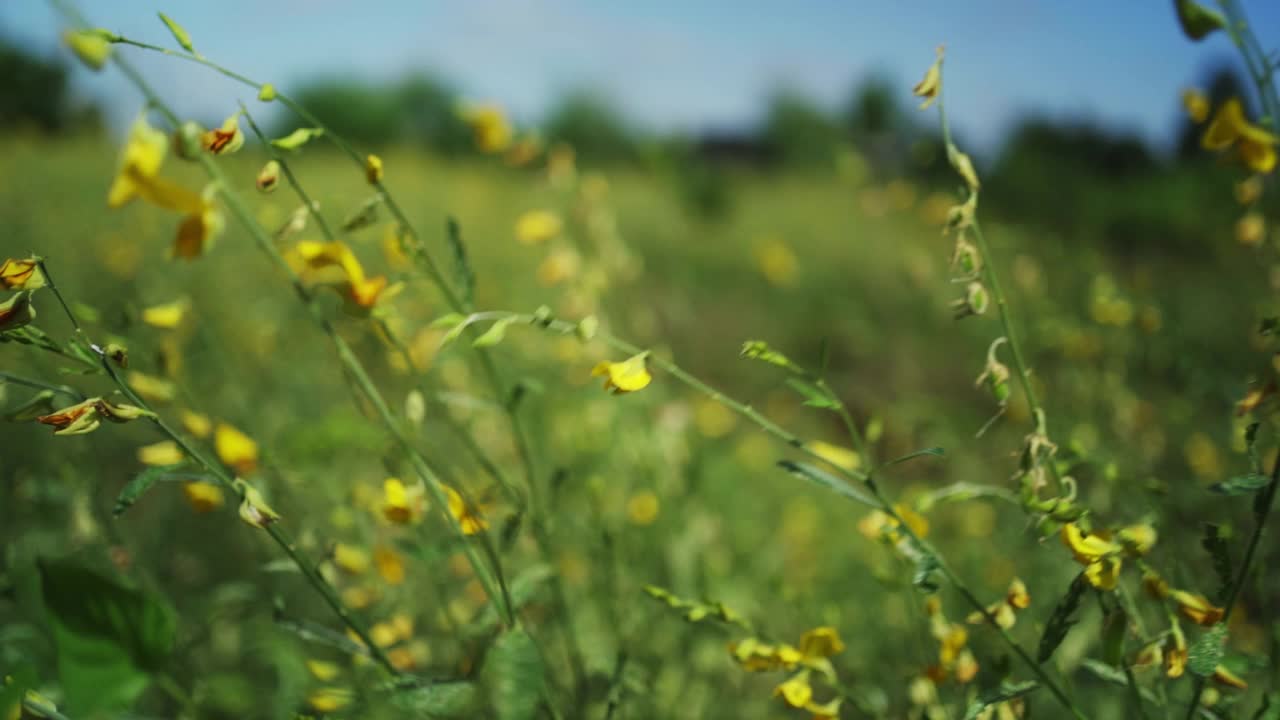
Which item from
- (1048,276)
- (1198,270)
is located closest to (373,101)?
(1198,270)

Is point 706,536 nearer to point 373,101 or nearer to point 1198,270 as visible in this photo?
point 1198,270

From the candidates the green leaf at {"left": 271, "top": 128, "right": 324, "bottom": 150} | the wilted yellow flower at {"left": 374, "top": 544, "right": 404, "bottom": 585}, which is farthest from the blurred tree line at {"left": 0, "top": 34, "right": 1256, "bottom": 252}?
the wilted yellow flower at {"left": 374, "top": 544, "right": 404, "bottom": 585}

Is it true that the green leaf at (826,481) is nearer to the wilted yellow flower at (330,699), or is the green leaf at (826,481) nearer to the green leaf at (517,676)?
the green leaf at (517,676)

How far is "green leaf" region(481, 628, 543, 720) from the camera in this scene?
568 mm

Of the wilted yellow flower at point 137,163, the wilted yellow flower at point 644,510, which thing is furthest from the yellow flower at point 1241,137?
the wilted yellow flower at point 644,510

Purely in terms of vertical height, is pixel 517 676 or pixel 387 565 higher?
pixel 517 676

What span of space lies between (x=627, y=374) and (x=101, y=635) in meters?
0.48

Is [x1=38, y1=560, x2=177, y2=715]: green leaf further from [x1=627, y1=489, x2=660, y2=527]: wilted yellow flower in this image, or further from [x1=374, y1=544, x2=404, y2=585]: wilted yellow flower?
[x1=627, y1=489, x2=660, y2=527]: wilted yellow flower

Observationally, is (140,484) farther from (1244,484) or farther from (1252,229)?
(1252,229)

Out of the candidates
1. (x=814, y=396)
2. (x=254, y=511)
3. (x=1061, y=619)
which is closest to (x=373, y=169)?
(x=254, y=511)

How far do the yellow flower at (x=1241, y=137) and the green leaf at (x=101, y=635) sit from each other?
38.0 inches

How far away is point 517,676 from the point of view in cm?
58

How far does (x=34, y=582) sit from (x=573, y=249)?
0.93 meters

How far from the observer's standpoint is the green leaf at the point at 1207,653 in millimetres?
546
